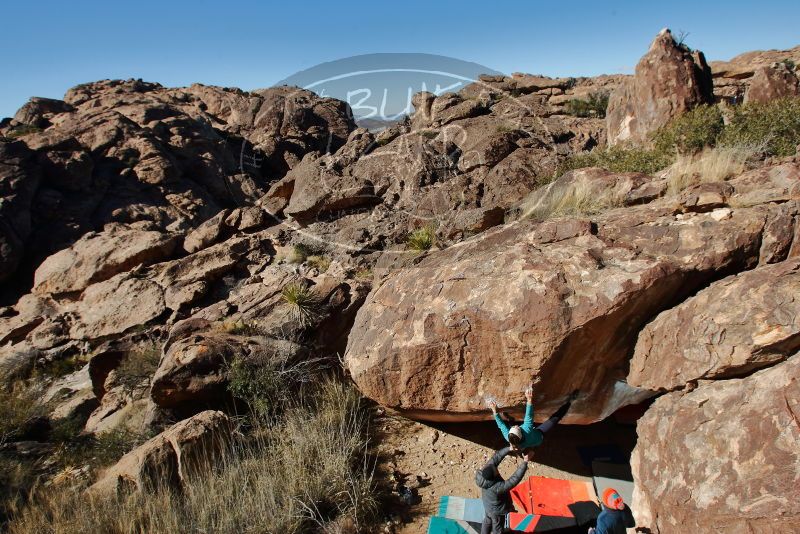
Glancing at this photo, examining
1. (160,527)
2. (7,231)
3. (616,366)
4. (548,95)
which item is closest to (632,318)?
(616,366)

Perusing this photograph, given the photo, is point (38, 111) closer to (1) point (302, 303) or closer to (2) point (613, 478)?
(1) point (302, 303)

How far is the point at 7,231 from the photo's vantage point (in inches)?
668

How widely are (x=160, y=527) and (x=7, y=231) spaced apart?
712 inches

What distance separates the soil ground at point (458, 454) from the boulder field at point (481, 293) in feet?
2.19

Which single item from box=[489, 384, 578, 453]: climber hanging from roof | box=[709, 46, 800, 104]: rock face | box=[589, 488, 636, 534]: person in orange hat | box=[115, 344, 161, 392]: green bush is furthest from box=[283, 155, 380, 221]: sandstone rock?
box=[709, 46, 800, 104]: rock face

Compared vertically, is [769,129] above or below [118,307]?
above

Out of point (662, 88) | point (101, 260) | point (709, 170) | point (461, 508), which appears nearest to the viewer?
point (461, 508)

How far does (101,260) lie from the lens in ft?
41.0

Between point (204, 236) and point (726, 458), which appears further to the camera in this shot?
point (204, 236)

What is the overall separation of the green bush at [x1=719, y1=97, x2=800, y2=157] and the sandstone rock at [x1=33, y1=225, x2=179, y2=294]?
1349 centimetres

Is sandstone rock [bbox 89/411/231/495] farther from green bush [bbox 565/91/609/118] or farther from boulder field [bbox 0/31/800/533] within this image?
green bush [bbox 565/91/609/118]

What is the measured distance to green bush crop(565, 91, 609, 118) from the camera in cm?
1662

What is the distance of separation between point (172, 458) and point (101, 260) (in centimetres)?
938

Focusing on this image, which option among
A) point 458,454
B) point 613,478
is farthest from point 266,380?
point 613,478
